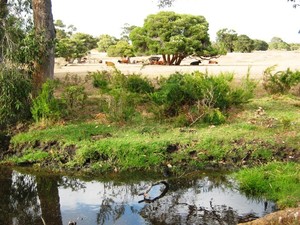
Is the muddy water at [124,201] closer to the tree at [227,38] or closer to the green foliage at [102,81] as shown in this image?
the green foliage at [102,81]

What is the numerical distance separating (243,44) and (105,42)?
16687mm

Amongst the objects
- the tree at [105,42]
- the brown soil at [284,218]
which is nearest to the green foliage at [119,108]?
the brown soil at [284,218]

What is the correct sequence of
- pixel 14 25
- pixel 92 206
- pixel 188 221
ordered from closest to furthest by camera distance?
pixel 188 221, pixel 92 206, pixel 14 25

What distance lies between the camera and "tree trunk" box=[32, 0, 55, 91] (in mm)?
12047

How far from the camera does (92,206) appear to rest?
24.8 ft

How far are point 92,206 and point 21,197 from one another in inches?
57.2

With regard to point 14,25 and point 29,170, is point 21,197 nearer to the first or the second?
point 29,170

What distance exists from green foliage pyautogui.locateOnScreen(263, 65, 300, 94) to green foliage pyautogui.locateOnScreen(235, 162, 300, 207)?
215 inches

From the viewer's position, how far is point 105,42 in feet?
185

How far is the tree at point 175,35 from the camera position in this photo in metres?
27.0

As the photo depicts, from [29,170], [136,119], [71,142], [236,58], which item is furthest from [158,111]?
[236,58]

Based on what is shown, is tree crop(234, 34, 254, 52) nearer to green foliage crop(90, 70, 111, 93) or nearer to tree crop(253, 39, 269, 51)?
tree crop(253, 39, 269, 51)

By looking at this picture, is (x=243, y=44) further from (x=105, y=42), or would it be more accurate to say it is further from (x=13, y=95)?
(x=13, y=95)

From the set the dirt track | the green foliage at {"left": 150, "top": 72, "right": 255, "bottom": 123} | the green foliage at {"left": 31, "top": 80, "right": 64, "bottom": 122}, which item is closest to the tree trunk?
the green foliage at {"left": 31, "top": 80, "right": 64, "bottom": 122}
